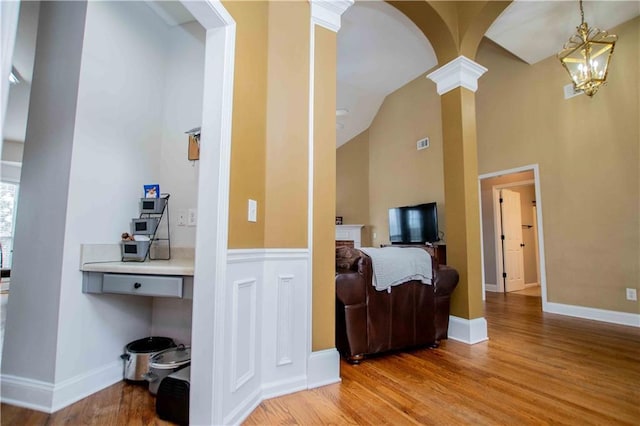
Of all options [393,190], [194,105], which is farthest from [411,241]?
[194,105]

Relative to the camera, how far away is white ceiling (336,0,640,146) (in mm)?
3400

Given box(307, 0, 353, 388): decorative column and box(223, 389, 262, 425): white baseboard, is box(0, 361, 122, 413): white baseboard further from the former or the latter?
box(307, 0, 353, 388): decorative column

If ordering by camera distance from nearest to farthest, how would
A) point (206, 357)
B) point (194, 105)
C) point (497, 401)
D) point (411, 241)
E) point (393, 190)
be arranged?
point (206, 357) < point (497, 401) < point (194, 105) < point (411, 241) < point (393, 190)

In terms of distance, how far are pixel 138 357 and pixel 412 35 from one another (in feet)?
15.4

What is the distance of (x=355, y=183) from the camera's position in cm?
750

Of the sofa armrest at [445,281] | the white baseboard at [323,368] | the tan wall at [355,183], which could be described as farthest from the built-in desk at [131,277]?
the tan wall at [355,183]

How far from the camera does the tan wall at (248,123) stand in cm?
163

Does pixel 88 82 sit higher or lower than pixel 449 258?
higher

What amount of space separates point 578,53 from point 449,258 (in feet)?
7.89

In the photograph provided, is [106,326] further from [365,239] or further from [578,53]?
[365,239]

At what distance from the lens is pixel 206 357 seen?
1.44m

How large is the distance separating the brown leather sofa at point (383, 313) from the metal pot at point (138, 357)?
124 centimetres

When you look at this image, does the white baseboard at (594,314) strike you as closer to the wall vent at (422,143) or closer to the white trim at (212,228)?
the wall vent at (422,143)

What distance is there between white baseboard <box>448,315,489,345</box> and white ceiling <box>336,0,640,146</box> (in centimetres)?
317
